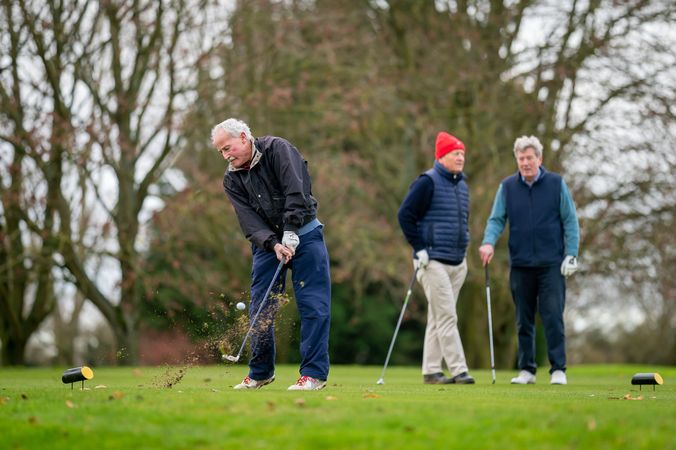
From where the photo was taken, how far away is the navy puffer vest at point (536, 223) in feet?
35.0

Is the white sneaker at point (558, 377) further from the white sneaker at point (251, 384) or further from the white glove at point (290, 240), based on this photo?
the white glove at point (290, 240)

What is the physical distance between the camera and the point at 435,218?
35.9ft

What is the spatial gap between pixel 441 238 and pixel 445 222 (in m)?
0.17

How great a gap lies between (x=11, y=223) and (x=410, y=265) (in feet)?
25.7

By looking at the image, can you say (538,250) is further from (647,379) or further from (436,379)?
(647,379)

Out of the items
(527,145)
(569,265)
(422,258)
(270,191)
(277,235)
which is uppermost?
(527,145)

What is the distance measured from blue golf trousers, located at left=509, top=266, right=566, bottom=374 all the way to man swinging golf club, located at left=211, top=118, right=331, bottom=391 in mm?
2866

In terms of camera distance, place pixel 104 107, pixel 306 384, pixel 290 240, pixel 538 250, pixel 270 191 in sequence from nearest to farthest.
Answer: pixel 290 240
pixel 306 384
pixel 270 191
pixel 538 250
pixel 104 107

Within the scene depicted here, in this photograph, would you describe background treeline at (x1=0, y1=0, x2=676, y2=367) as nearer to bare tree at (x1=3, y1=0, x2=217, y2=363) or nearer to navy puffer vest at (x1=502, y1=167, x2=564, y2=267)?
bare tree at (x1=3, y1=0, x2=217, y2=363)

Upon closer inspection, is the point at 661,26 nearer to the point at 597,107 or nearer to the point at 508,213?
the point at 597,107

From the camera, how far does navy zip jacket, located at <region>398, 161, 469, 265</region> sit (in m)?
10.9

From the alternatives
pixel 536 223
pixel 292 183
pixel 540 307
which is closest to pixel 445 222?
pixel 536 223

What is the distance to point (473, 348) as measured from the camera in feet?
75.3

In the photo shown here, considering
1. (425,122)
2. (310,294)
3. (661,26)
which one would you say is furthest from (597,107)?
(310,294)
